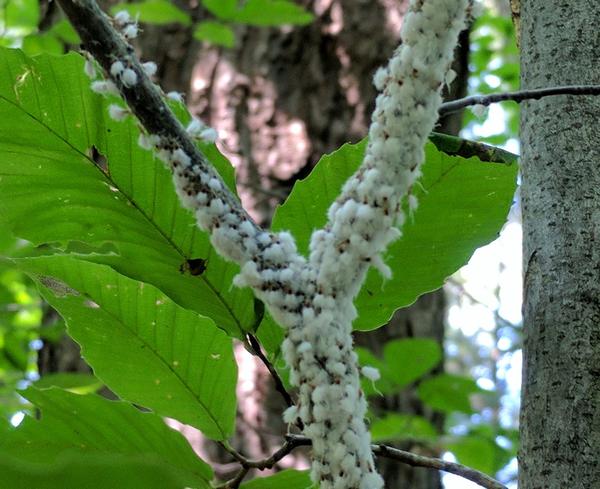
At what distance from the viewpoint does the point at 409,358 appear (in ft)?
5.51

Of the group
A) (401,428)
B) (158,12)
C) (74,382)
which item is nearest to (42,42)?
(158,12)

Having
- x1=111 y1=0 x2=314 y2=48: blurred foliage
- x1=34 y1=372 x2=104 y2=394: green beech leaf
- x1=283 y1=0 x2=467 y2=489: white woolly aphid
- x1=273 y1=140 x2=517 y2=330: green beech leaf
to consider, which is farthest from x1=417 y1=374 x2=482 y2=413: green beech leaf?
x1=283 y1=0 x2=467 y2=489: white woolly aphid

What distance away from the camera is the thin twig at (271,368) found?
0.61 meters

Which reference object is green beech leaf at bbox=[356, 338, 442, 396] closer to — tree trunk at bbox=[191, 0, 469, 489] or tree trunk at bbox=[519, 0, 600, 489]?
tree trunk at bbox=[191, 0, 469, 489]

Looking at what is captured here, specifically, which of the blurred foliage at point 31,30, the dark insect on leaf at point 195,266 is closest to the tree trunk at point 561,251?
the dark insect on leaf at point 195,266

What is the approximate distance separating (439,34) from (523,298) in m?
0.34

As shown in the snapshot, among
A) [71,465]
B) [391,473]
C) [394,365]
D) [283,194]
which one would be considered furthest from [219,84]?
[71,465]

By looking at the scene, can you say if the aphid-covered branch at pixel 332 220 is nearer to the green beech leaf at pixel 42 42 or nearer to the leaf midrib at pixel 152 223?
the leaf midrib at pixel 152 223

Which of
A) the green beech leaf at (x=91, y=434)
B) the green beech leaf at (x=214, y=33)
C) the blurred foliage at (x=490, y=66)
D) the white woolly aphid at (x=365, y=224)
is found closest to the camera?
the white woolly aphid at (x=365, y=224)

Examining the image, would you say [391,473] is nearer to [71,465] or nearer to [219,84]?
[219,84]

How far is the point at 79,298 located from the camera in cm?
64

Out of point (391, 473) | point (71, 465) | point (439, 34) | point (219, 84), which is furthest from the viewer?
point (219, 84)

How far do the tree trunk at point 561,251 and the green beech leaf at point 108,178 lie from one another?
244 mm

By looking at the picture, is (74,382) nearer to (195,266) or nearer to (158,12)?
(158,12)
